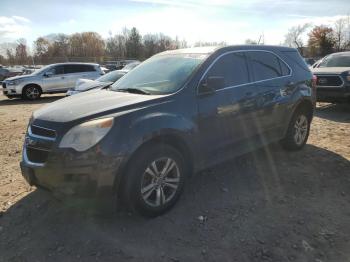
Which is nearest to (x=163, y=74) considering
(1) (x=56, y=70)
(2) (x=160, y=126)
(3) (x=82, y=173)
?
(2) (x=160, y=126)

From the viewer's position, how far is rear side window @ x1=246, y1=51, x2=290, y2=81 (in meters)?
5.09

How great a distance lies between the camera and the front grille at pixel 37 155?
354 cm

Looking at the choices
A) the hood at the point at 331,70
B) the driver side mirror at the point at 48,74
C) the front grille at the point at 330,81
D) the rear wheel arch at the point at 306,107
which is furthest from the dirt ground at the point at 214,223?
the driver side mirror at the point at 48,74

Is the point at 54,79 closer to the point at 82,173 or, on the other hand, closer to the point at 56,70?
the point at 56,70

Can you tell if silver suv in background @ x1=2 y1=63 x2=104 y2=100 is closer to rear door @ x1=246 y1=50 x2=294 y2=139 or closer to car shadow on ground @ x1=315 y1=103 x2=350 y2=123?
car shadow on ground @ x1=315 y1=103 x2=350 y2=123

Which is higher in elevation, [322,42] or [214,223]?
[322,42]

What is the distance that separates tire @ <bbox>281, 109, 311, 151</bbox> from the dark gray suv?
1.20 feet

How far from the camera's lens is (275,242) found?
3.48m

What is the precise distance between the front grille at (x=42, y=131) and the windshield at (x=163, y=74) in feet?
4.08

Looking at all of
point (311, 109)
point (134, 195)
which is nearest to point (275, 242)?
point (134, 195)

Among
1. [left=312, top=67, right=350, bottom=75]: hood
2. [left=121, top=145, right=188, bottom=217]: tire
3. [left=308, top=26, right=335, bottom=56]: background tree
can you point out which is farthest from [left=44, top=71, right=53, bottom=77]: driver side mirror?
[left=308, top=26, right=335, bottom=56]: background tree

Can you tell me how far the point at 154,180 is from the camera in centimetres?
382

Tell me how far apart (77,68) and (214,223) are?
50.6 feet

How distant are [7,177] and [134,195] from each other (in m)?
2.56
